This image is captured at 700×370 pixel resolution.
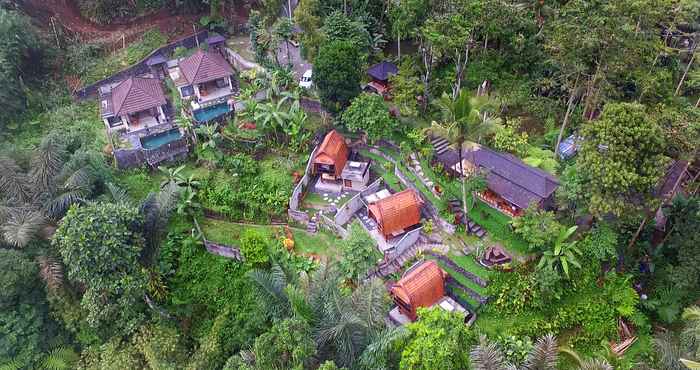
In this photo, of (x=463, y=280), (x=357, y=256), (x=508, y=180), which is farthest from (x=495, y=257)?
(x=357, y=256)

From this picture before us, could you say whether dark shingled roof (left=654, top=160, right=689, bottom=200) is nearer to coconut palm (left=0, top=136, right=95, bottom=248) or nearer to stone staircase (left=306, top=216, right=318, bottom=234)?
stone staircase (left=306, top=216, right=318, bottom=234)

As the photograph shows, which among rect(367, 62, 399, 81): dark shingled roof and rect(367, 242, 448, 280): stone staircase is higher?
rect(367, 62, 399, 81): dark shingled roof

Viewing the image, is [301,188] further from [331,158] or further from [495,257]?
[495,257]

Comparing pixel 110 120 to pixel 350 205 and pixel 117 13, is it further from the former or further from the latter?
pixel 350 205

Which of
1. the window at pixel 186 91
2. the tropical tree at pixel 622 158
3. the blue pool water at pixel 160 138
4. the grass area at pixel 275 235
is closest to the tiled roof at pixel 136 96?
the window at pixel 186 91

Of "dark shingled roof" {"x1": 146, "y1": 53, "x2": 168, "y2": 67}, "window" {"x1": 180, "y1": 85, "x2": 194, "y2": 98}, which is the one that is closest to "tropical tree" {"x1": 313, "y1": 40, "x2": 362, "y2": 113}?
"window" {"x1": 180, "y1": 85, "x2": 194, "y2": 98}

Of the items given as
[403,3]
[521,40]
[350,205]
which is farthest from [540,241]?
[403,3]

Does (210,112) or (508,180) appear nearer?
(508,180)
